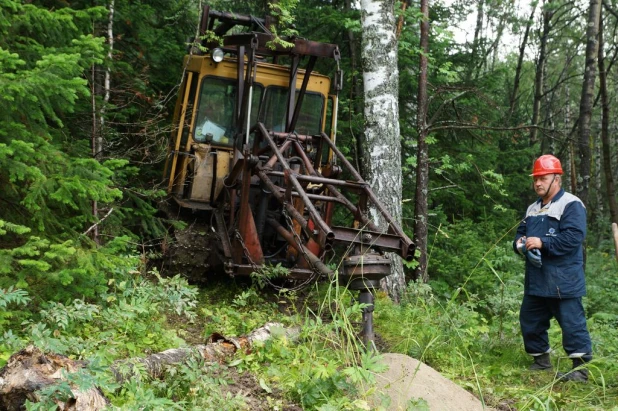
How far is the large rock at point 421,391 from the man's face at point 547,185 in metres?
2.10

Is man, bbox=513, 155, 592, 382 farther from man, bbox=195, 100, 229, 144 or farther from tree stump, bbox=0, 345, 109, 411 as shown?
man, bbox=195, 100, 229, 144

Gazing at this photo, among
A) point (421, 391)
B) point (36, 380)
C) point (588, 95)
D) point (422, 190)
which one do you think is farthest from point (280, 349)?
point (588, 95)

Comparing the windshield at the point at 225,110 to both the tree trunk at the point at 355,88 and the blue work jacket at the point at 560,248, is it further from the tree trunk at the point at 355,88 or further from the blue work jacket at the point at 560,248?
the blue work jacket at the point at 560,248

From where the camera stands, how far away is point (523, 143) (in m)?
18.6

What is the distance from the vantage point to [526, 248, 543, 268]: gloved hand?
5598 millimetres

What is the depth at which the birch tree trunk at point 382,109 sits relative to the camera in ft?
26.5

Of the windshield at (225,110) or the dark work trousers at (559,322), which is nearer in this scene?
the dark work trousers at (559,322)

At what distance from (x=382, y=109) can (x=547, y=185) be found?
2853mm

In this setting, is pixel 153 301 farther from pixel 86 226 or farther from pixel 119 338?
pixel 86 226

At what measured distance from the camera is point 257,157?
7.09 meters

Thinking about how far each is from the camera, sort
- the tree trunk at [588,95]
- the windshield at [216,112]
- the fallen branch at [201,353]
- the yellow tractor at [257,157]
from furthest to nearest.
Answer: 1. the tree trunk at [588,95]
2. the windshield at [216,112]
3. the yellow tractor at [257,157]
4. the fallen branch at [201,353]

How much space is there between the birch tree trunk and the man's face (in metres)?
2.41

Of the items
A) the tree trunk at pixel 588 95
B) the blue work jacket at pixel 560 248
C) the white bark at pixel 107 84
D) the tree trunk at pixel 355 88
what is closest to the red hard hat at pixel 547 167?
the blue work jacket at pixel 560 248

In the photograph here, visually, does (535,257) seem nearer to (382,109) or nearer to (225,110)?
(382,109)
